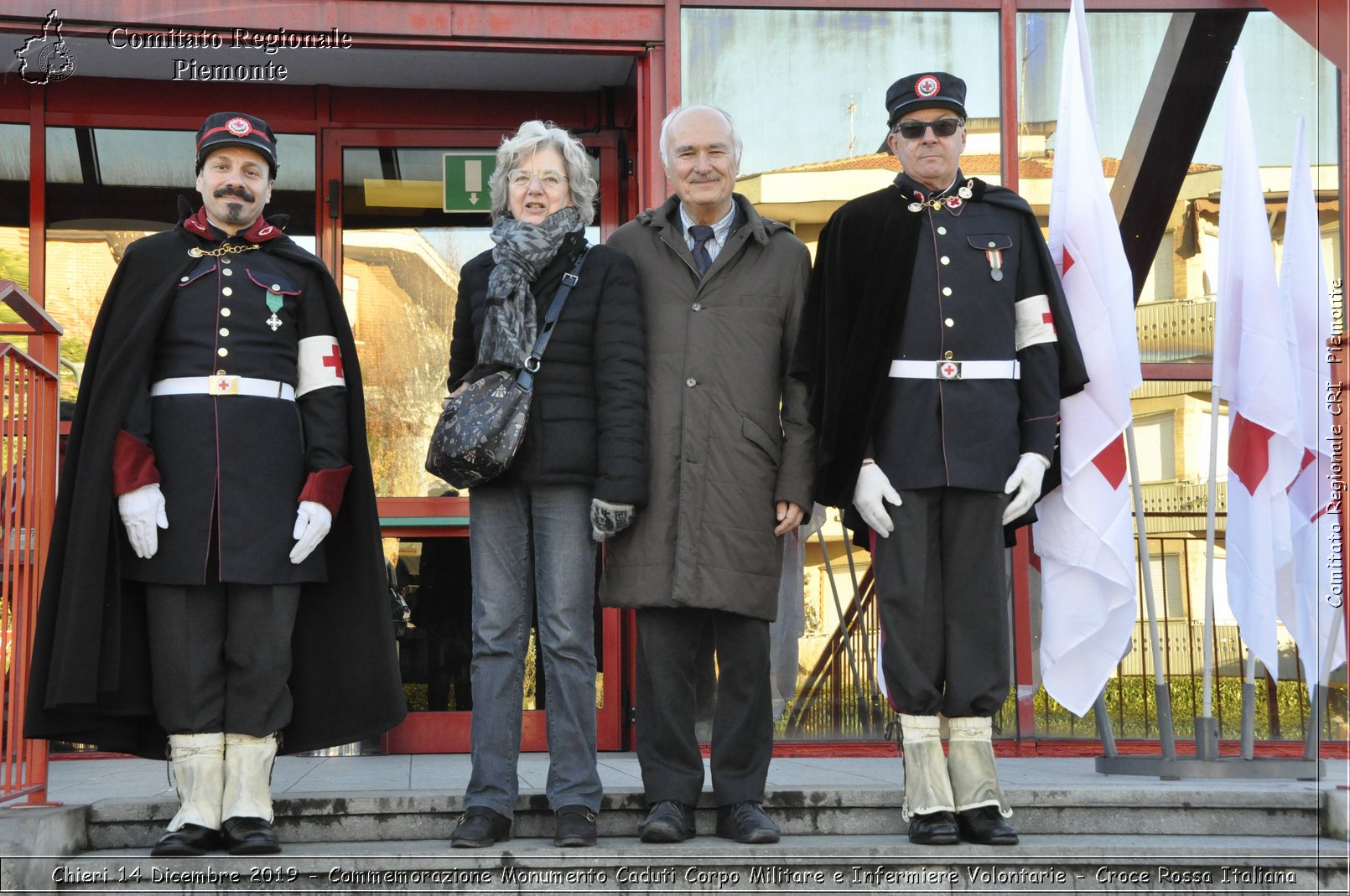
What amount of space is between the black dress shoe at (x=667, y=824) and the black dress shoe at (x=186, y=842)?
1140 mm

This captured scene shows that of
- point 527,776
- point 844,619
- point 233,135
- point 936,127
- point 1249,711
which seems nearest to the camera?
point 233,135

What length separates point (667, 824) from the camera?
398cm

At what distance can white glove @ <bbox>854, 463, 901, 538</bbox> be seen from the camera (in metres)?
4.03

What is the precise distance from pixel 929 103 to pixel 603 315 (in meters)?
1.07

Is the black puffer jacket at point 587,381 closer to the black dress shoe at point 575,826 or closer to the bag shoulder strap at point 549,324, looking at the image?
the bag shoulder strap at point 549,324

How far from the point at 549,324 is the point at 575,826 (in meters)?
1.35

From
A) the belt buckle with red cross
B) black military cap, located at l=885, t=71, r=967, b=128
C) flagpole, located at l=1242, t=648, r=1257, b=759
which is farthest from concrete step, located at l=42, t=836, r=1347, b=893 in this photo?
black military cap, located at l=885, t=71, r=967, b=128

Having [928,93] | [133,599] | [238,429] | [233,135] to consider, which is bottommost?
[133,599]

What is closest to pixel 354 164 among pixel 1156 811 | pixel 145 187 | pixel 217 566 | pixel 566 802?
pixel 145 187

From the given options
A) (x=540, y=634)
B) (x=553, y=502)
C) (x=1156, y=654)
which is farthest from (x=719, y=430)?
(x=1156, y=654)

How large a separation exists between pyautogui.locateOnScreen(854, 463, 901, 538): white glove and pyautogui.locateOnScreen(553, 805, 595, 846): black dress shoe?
1.10 m

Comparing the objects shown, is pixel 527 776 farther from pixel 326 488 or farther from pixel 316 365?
pixel 316 365

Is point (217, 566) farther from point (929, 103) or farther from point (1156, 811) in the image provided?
point (1156, 811)

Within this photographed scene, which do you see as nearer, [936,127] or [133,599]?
[133,599]
